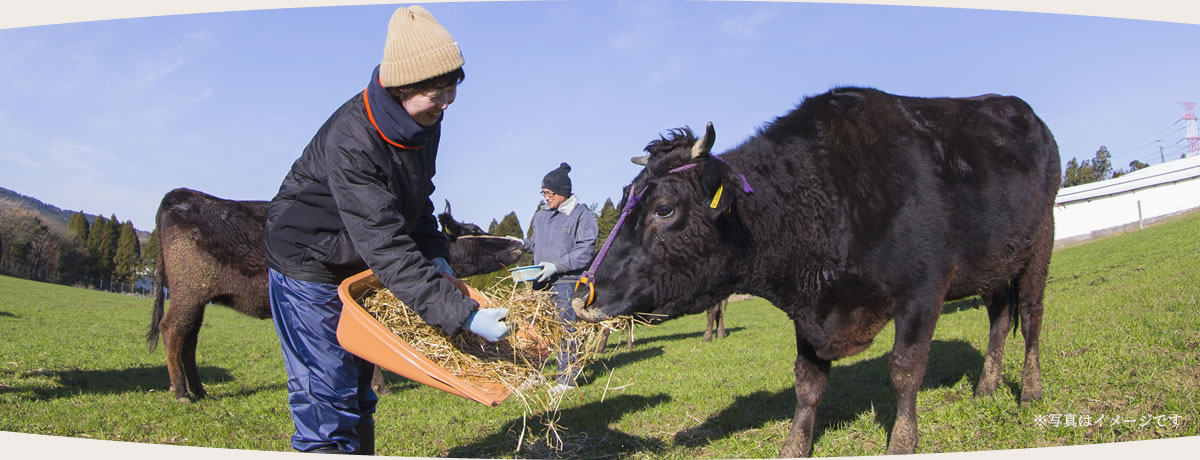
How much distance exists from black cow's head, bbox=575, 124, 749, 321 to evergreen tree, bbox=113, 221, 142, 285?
4899 centimetres

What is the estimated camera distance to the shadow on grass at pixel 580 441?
14.3ft

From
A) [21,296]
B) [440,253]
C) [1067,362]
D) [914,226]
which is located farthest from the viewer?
[21,296]

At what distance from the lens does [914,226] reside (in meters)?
3.90

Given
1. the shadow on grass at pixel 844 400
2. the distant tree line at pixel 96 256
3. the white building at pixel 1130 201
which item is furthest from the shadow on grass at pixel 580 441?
the distant tree line at pixel 96 256

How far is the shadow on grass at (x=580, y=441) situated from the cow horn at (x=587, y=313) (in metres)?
1.15

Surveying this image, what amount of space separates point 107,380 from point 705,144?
819 centimetres

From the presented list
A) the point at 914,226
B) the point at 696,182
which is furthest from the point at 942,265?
the point at 696,182

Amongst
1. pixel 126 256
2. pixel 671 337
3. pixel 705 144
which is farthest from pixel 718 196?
pixel 126 256

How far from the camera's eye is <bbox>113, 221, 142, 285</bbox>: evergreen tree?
4425cm

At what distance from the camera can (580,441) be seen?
4.66m

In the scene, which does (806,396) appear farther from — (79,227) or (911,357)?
(79,227)

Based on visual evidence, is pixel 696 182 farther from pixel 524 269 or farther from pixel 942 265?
pixel 942 265

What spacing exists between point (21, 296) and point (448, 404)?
2076 cm

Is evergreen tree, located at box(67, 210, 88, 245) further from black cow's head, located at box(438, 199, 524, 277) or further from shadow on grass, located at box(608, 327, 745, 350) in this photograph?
black cow's head, located at box(438, 199, 524, 277)
